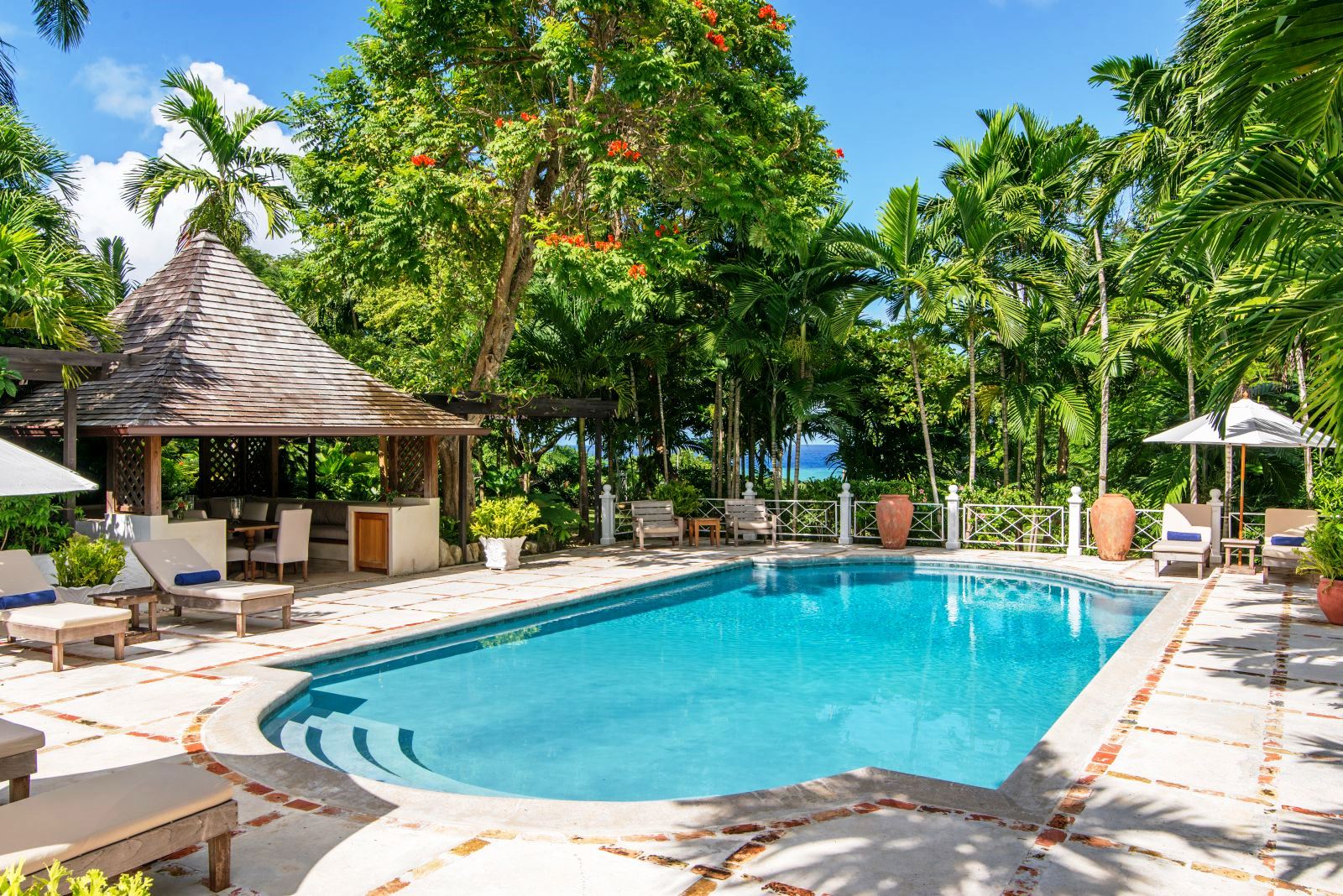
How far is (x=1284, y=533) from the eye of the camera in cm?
1376

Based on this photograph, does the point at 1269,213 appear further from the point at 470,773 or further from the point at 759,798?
the point at 470,773

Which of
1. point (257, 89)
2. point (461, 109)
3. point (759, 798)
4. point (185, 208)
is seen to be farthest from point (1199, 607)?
point (257, 89)

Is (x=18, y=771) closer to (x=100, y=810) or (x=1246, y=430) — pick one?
(x=100, y=810)

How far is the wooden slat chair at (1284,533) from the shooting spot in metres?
12.6

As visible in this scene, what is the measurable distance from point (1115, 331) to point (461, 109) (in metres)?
10.8

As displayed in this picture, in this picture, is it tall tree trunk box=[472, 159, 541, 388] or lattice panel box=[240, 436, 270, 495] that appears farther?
lattice panel box=[240, 436, 270, 495]

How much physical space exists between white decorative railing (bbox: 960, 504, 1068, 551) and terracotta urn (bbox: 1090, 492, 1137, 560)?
114 cm

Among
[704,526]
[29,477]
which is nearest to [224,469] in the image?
[704,526]

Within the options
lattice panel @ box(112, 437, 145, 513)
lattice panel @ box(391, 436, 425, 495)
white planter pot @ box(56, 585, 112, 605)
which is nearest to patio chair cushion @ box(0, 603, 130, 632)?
white planter pot @ box(56, 585, 112, 605)

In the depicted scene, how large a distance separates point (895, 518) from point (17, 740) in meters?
14.9

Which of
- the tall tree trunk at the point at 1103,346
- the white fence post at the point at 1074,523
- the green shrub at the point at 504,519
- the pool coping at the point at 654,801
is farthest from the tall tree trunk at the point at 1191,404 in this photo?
the green shrub at the point at 504,519

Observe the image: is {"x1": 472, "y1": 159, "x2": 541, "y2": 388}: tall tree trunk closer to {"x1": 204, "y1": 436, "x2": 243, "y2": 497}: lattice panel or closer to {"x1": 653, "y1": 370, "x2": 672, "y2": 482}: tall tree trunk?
{"x1": 653, "y1": 370, "x2": 672, "y2": 482}: tall tree trunk

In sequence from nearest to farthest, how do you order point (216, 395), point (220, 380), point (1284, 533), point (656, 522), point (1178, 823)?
point (1178, 823)
point (216, 395)
point (220, 380)
point (1284, 533)
point (656, 522)

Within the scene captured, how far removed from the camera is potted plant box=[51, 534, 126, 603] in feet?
31.0
